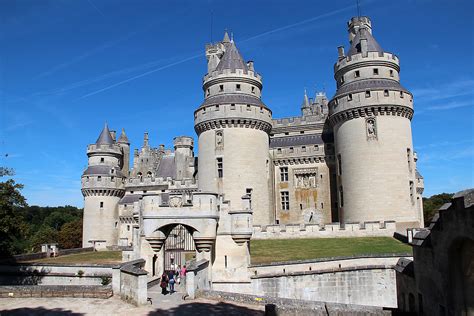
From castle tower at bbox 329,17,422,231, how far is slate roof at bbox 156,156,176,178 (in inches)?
813

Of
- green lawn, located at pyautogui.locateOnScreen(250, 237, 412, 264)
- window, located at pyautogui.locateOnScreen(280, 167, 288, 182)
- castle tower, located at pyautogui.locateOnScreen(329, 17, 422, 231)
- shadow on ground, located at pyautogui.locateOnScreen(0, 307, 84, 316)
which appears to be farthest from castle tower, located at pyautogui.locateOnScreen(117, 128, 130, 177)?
shadow on ground, located at pyautogui.locateOnScreen(0, 307, 84, 316)

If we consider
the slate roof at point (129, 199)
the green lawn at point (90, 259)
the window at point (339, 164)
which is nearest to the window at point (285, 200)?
the window at point (339, 164)

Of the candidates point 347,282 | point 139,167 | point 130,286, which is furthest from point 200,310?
point 139,167

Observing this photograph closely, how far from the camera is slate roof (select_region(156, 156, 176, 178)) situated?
49.2m

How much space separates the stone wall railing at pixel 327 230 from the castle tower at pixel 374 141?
1599mm

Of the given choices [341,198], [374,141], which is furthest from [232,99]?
[341,198]

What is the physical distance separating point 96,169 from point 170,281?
3414 centimetres

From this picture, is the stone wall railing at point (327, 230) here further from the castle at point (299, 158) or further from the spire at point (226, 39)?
the spire at point (226, 39)

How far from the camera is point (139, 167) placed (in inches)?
2115

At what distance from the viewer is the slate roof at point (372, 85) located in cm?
3547

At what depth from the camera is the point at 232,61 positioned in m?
40.6

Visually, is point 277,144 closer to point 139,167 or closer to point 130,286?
point 139,167

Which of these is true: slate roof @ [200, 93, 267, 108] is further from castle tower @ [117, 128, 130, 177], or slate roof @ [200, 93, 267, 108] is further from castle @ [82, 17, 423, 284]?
castle tower @ [117, 128, 130, 177]

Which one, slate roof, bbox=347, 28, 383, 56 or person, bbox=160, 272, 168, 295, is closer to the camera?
person, bbox=160, 272, 168, 295
